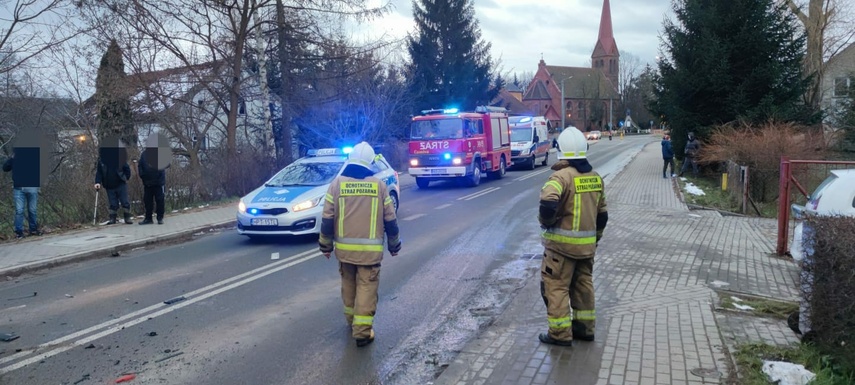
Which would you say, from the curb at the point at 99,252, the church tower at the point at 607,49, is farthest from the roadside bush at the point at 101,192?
the church tower at the point at 607,49

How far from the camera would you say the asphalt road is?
4594mm

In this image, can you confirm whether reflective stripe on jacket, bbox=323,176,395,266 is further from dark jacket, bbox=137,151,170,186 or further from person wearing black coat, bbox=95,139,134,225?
person wearing black coat, bbox=95,139,134,225

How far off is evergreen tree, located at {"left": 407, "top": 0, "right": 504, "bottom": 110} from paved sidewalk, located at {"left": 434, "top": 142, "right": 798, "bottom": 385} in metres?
31.0

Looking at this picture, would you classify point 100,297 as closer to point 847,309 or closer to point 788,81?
point 847,309

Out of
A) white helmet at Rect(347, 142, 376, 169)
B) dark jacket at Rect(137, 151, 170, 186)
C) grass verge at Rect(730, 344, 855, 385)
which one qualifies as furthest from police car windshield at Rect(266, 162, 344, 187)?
grass verge at Rect(730, 344, 855, 385)

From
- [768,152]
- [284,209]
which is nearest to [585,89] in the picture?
[768,152]

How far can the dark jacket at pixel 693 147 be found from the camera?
21.5m

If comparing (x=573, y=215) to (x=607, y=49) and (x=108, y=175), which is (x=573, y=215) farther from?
(x=607, y=49)

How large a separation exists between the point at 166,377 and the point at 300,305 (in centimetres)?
202

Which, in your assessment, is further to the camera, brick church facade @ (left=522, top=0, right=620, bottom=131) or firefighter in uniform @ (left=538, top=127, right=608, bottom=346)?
brick church facade @ (left=522, top=0, right=620, bottom=131)

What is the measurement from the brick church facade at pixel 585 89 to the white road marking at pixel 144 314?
8943cm

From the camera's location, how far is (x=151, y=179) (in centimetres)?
1197

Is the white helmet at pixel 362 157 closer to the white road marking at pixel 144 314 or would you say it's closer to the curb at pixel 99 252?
the white road marking at pixel 144 314

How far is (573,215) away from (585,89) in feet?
324
